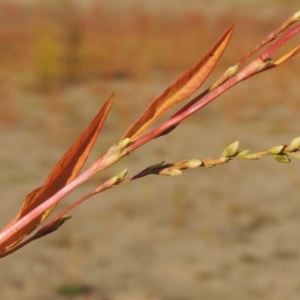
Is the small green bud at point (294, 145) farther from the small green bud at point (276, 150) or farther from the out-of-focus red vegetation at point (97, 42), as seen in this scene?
the out-of-focus red vegetation at point (97, 42)

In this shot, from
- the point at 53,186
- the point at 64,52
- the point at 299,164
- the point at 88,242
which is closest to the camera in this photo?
the point at 53,186

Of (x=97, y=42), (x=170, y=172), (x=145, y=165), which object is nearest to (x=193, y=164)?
(x=170, y=172)

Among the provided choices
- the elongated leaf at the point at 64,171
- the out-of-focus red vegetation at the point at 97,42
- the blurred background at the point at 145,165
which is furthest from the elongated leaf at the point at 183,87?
the out-of-focus red vegetation at the point at 97,42

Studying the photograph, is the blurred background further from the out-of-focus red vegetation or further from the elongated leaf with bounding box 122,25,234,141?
the elongated leaf with bounding box 122,25,234,141

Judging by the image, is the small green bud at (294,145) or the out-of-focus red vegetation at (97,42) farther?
the out-of-focus red vegetation at (97,42)

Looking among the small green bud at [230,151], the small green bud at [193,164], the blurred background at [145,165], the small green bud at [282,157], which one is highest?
the blurred background at [145,165]

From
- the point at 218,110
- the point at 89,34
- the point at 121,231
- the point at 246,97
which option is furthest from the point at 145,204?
the point at 89,34

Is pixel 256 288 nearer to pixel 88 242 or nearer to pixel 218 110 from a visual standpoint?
pixel 88 242
